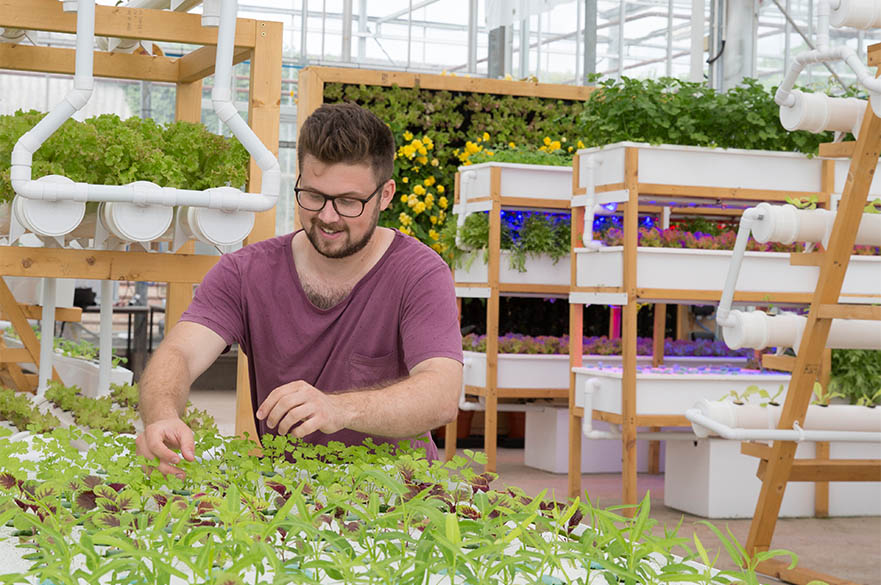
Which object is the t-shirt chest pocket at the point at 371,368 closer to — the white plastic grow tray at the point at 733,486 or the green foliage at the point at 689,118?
the green foliage at the point at 689,118

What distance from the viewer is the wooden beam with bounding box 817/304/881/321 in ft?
10.9

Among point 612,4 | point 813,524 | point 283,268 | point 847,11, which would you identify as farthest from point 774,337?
point 612,4

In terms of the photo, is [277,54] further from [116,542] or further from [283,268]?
[116,542]

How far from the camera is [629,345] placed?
179 inches

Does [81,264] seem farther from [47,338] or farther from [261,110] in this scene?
[47,338]

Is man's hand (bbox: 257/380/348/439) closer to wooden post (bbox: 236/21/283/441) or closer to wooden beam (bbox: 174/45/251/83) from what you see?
wooden post (bbox: 236/21/283/441)

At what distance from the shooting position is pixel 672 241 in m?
4.60

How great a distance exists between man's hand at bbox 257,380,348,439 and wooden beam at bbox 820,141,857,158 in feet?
8.24

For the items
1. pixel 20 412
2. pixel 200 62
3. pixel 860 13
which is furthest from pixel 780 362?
pixel 20 412

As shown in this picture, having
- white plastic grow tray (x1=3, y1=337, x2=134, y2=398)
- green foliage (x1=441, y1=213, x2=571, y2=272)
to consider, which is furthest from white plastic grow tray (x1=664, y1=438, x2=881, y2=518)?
white plastic grow tray (x1=3, y1=337, x2=134, y2=398)

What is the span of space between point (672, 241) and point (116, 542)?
3.95 metres

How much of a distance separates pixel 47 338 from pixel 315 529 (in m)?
1.97

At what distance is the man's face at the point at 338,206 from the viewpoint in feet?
6.18

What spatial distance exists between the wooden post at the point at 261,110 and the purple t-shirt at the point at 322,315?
18 cm
